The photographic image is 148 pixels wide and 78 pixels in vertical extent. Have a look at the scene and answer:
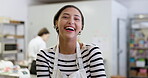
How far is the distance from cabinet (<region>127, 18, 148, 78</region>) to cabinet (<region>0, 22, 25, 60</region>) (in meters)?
2.92

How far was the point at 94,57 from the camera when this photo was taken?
1.09 meters

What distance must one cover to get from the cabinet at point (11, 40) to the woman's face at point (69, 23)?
3.70 meters

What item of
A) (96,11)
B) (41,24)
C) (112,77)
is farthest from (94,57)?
(41,24)

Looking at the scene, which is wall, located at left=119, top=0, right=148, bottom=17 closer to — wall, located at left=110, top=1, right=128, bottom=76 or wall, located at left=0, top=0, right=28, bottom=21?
wall, located at left=110, top=1, right=128, bottom=76

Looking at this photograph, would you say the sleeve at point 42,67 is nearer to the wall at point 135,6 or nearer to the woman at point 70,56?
the woman at point 70,56

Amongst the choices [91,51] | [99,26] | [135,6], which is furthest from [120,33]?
[91,51]

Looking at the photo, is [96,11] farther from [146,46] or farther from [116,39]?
[146,46]

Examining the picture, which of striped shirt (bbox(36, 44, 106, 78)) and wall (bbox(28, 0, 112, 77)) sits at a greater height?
wall (bbox(28, 0, 112, 77))

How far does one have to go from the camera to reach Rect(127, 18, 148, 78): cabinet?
5.30 meters

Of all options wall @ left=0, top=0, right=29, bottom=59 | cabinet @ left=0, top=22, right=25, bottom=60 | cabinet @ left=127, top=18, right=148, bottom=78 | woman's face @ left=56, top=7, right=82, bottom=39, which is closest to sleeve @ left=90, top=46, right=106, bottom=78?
woman's face @ left=56, top=7, right=82, bottom=39

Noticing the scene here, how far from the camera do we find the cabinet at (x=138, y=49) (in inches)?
209

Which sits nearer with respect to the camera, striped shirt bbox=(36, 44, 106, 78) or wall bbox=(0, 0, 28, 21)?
striped shirt bbox=(36, 44, 106, 78)

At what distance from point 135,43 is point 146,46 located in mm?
293

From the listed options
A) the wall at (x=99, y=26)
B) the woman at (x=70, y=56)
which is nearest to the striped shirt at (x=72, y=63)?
the woman at (x=70, y=56)
